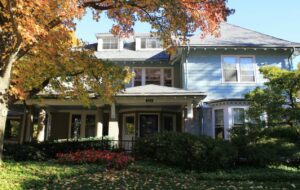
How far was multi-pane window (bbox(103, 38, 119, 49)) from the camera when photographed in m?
23.8

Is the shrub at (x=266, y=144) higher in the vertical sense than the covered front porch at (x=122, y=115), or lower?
lower

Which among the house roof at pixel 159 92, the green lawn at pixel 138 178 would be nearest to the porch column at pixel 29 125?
the house roof at pixel 159 92

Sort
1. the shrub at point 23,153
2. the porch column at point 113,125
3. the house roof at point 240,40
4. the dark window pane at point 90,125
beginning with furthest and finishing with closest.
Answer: the dark window pane at point 90,125, the house roof at point 240,40, the porch column at point 113,125, the shrub at point 23,153

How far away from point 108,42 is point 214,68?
8.37 m

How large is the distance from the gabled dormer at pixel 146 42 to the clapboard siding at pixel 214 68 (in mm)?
4515

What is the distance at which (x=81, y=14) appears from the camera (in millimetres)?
10234

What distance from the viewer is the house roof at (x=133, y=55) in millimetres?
21156

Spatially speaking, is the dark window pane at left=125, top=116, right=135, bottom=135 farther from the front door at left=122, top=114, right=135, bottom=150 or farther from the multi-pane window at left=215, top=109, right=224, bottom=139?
the multi-pane window at left=215, top=109, right=224, bottom=139

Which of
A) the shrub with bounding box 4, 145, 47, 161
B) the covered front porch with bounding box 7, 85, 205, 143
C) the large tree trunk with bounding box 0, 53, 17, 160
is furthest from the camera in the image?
the covered front porch with bounding box 7, 85, 205, 143

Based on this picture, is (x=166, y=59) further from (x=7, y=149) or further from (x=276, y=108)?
(x=7, y=149)

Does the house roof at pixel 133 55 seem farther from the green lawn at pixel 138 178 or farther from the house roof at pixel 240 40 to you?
the green lawn at pixel 138 178

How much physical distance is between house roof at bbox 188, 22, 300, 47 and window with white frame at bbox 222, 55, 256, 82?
826 mm

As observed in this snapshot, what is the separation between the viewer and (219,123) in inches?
720

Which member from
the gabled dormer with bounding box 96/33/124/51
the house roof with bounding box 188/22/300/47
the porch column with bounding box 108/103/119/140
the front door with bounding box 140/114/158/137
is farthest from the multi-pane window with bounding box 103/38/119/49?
the porch column with bounding box 108/103/119/140
